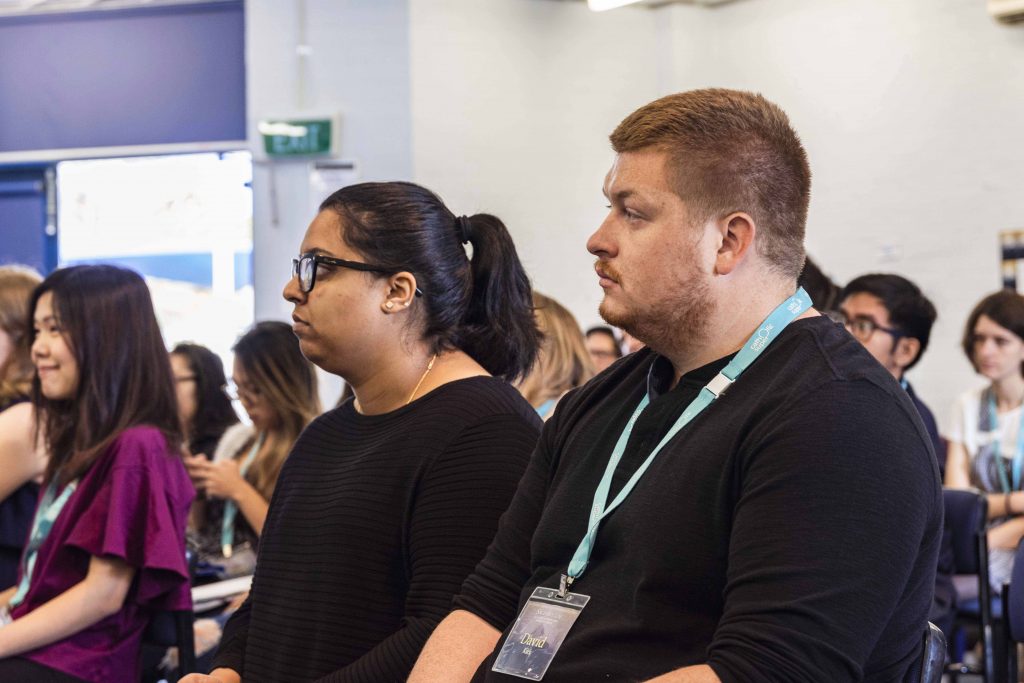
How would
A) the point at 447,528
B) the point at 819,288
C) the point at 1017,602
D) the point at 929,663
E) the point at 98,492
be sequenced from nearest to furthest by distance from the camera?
1. the point at 929,663
2. the point at 447,528
3. the point at 1017,602
4. the point at 98,492
5. the point at 819,288

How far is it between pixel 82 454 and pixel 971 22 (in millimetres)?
4588

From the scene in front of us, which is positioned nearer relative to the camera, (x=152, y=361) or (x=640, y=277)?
(x=640, y=277)

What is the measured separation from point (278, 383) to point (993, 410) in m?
2.81

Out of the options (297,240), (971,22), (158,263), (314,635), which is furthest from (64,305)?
(971,22)

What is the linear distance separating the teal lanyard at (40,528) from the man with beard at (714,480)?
135cm

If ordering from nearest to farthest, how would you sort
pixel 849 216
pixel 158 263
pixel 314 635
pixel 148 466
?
pixel 314 635
pixel 148 466
pixel 849 216
pixel 158 263

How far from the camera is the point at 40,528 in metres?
2.64

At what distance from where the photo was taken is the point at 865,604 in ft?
4.00

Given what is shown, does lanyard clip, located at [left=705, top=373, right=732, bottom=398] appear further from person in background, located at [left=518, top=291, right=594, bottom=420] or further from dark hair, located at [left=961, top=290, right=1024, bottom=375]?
dark hair, located at [left=961, top=290, right=1024, bottom=375]

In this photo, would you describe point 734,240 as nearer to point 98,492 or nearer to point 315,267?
point 315,267

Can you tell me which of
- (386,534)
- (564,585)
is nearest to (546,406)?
(386,534)

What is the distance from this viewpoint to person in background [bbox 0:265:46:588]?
2.85m

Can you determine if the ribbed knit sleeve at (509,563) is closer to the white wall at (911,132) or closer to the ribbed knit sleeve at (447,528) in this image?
the ribbed knit sleeve at (447,528)

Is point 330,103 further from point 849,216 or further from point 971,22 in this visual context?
point 971,22
